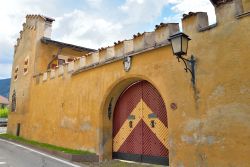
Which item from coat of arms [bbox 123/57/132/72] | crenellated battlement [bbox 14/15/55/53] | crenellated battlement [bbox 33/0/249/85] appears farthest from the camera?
crenellated battlement [bbox 14/15/55/53]

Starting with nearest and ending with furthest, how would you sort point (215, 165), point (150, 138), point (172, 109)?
1. point (215, 165)
2. point (172, 109)
3. point (150, 138)

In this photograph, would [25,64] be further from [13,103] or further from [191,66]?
[191,66]

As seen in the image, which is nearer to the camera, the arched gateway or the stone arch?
the arched gateway

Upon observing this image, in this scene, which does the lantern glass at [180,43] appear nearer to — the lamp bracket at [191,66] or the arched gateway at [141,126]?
the lamp bracket at [191,66]

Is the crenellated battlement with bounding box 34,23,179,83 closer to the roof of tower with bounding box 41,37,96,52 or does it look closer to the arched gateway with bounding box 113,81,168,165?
the arched gateway with bounding box 113,81,168,165

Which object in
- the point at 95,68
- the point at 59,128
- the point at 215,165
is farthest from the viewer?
the point at 59,128

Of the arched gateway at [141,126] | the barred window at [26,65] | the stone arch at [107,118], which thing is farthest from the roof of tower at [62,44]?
the arched gateway at [141,126]

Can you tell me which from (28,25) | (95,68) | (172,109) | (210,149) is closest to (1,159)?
(95,68)

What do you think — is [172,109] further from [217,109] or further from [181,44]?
[181,44]

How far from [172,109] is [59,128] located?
7204 mm

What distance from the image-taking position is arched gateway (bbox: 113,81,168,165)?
7.85 meters

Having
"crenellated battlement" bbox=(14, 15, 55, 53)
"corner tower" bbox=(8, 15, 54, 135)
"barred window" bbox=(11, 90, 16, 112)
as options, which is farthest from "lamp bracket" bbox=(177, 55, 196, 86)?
"barred window" bbox=(11, 90, 16, 112)

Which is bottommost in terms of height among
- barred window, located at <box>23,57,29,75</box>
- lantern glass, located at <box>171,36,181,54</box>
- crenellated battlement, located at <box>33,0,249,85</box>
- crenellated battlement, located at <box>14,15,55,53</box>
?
lantern glass, located at <box>171,36,181,54</box>

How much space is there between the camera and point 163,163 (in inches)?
298
